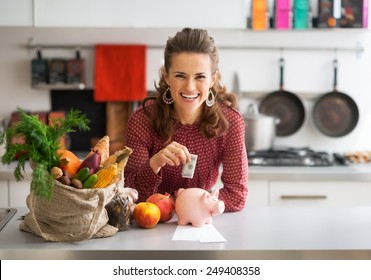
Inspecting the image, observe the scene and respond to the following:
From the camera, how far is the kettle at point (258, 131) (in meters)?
3.45

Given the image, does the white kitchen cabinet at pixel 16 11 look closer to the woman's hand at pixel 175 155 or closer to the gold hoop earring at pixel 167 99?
the gold hoop earring at pixel 167 99

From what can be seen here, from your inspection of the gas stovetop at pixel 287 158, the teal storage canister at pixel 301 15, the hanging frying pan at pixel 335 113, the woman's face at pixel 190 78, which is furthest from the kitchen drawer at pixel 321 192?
the woman's face at pixel 190 78

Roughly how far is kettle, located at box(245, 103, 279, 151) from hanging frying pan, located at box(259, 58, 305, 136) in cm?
18

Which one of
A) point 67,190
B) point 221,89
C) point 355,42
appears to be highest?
point 355,42

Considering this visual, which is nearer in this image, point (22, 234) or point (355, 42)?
point (22, 234)

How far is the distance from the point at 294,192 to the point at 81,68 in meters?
1.42

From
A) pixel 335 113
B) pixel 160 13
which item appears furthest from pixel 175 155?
pixel 335 113

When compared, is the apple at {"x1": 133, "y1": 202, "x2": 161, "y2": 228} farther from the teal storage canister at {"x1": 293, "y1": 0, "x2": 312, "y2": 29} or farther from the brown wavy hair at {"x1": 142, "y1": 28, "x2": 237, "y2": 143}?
the teal storage canister at {"x1": 293, "y1": 0, "x2": 312, "y2": 29}

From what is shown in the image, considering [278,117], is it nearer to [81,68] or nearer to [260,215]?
[81,68]

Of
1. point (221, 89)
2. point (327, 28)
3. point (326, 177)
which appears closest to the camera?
point (221, 89)

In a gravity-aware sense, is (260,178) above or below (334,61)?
below

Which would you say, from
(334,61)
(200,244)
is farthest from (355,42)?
(200,244)

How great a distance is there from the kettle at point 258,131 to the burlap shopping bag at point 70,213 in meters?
1.86

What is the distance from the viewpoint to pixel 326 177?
315 centimetres
